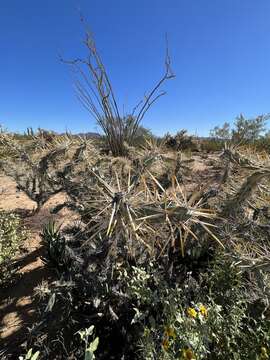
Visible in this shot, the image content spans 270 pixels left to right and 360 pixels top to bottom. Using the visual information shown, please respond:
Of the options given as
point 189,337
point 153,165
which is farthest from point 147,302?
point 153,165

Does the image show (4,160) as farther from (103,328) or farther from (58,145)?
(103,328)

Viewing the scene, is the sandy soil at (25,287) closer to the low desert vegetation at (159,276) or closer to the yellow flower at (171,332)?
the low desert vegetation at (159,276)

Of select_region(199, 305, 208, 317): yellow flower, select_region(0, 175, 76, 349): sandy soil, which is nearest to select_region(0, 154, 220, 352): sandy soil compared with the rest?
select_region(0, 175, 76, 349): sandy soil

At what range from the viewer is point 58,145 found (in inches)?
130

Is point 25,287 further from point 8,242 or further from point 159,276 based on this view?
point 159,276

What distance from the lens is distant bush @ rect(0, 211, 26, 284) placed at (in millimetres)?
2736

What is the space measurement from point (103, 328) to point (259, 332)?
3.59ft

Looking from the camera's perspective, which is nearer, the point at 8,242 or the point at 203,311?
the point at 203,311

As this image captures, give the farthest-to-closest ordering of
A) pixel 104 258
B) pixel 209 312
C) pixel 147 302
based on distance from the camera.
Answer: pixel 104 258 < pixel 147 302 < pixel 209 312

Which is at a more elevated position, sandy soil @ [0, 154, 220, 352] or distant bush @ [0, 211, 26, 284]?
distant bush @ [0, 211, 26, 284]

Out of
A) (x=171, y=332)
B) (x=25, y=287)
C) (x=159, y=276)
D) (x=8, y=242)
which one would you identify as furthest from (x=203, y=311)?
(x=8, y=242)

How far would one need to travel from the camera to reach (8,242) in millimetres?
3035

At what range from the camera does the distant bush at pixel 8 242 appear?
2.74m

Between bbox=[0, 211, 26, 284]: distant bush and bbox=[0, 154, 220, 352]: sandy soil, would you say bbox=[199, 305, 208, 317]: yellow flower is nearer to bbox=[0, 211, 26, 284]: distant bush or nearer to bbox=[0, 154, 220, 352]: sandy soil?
bbox=[0, 154, 220, 352]: sandy soil
